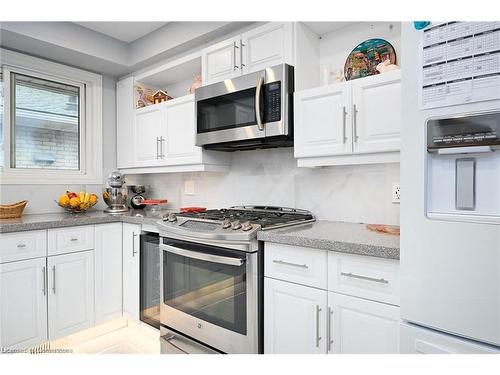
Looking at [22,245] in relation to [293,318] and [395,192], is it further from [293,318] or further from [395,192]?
[395,192]

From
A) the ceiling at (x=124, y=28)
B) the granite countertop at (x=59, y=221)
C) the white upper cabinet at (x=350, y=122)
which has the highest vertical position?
the ceiling at (x=124, y=28)

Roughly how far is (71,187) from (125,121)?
2.56ft

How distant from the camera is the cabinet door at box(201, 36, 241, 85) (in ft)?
6.88

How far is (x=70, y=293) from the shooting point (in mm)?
2184

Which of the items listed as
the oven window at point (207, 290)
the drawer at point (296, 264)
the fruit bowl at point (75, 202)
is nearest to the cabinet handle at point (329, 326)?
the drawer at point (296, 264)

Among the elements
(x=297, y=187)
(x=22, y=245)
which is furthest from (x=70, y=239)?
(x=297, y=187)

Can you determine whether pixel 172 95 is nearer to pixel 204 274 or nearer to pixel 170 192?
pixel 170 192

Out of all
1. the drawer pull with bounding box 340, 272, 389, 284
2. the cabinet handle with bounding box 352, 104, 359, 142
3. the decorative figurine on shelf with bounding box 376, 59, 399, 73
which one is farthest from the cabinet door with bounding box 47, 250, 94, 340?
the decorative figurine on shelf with bounding box 376, 59, 399, 73

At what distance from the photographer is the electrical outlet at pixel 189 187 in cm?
280

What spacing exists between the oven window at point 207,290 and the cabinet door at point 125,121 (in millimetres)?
1353

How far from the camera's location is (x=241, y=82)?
1.98 metres

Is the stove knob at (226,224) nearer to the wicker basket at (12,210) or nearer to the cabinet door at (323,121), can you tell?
the cabinet door at (323,121)

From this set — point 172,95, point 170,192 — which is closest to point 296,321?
point 170,192

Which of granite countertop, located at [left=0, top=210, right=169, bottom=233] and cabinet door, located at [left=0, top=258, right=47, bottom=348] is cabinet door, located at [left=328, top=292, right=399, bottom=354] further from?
cabinet door, located at [left=0, top=258, right=47, bottom=348]
